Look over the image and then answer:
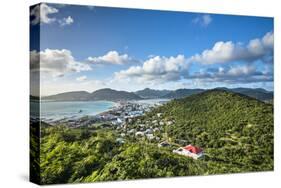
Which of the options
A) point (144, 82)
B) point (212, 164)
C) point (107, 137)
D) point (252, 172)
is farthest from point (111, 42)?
point (252, 172)

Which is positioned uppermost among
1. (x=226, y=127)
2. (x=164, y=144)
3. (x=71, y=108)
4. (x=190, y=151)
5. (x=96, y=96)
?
(x=96, y=96)

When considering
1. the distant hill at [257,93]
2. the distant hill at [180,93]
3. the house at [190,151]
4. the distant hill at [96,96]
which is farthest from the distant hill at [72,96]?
the distant hill at [257,93]

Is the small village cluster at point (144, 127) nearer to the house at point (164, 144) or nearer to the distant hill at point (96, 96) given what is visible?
the house at point (164, 144)

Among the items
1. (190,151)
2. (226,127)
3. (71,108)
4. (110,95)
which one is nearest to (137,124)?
(110,95)

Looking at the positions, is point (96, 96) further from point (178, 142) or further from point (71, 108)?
point (178, 142)

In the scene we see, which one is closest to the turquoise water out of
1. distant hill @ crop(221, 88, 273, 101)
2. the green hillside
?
the green hillside
